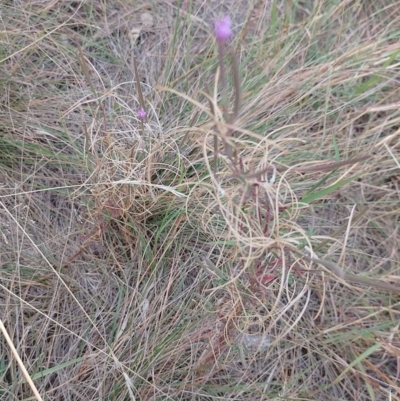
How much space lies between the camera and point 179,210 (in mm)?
960

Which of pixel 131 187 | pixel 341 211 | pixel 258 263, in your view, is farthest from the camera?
pixel 341 211

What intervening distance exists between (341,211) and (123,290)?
0.54 meters

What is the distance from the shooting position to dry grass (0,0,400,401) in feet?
3.12

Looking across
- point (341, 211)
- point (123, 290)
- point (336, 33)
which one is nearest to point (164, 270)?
point (123, 290)

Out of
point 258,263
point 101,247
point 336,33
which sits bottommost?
point 101,247

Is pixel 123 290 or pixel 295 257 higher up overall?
pixel 295 257

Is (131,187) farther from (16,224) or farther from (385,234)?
(385,234)

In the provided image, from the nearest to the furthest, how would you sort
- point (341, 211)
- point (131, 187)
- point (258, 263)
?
point (258, 263) < point (131, 187) < point (341, 211)

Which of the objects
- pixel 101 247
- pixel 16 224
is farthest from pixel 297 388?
pixel 16 224

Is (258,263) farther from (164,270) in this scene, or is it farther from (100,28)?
(100,28)

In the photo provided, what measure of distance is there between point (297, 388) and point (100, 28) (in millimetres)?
935

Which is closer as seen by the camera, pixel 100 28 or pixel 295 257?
pixel 295 257

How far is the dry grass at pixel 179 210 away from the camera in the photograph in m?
0.95

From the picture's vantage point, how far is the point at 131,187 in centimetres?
95
